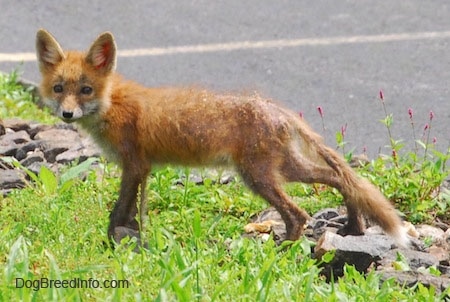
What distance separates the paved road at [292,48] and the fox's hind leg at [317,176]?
195 centimetres

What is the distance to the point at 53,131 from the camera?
29.3 ft

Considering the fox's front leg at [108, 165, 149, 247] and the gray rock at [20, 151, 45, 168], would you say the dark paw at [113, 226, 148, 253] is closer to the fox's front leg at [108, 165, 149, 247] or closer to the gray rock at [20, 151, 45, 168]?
the fox's front leg at [108, 165, 149, 247]

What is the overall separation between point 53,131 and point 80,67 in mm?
1873

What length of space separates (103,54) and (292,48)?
14.2ft

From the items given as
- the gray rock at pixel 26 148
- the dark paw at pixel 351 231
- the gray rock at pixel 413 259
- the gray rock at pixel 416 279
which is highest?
the gray rock at pixel 26 148

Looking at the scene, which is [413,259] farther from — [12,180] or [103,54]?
[12,180]

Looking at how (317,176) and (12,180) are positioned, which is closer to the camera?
(317,176)

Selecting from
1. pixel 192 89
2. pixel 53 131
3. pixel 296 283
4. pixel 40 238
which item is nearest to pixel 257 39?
pixel 53 131

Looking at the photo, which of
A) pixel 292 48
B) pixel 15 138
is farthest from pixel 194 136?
pixel 292 48

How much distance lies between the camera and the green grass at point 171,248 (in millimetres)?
5375

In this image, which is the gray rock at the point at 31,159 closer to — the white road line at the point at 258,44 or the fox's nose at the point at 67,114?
the fox's nose at the point at 67,114

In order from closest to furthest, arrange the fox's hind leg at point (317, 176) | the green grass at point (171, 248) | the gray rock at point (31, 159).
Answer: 1. the green grass at point (171, 248)
2. the fox's hind leg at point (317, 176)
3. the gray rock at point (31, 159)

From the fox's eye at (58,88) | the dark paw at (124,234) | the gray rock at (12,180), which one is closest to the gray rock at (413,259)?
the dark paw at (124,234)

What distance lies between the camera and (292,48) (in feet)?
37.1
